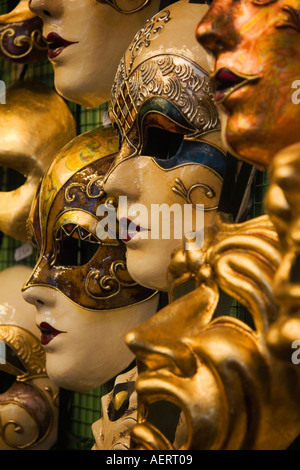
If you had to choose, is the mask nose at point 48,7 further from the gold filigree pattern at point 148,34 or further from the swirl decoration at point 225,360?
the swirl decoration at point 225,360

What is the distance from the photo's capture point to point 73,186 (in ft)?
3.20

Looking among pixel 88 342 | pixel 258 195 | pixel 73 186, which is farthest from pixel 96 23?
pixel 88 342

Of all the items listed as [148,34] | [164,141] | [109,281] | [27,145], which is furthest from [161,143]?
[27,145]

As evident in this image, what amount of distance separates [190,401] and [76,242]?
19.9 inches

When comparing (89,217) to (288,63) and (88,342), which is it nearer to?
(88,342)

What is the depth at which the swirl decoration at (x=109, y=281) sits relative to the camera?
3.13ft

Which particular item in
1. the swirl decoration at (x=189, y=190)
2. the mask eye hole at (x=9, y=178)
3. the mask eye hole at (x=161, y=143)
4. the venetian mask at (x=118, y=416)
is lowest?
the venetian mask at (x=118, y=416)

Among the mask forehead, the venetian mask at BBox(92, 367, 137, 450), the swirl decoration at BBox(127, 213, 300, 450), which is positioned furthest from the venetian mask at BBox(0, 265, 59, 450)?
the swirl decoration at BBox(127, 213, 300, 450)

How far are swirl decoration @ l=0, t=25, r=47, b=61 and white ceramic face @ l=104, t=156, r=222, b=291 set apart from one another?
0.52 meters

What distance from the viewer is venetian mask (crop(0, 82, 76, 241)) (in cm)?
122

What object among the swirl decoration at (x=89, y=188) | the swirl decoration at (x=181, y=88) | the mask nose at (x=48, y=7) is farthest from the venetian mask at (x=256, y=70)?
the mask nose at (x=48, y=7)

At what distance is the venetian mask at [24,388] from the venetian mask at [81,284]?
0.20m

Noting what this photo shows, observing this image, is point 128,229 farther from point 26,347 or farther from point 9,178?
point 9,178

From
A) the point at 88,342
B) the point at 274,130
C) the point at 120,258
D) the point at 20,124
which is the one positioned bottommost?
the point at 88,342
